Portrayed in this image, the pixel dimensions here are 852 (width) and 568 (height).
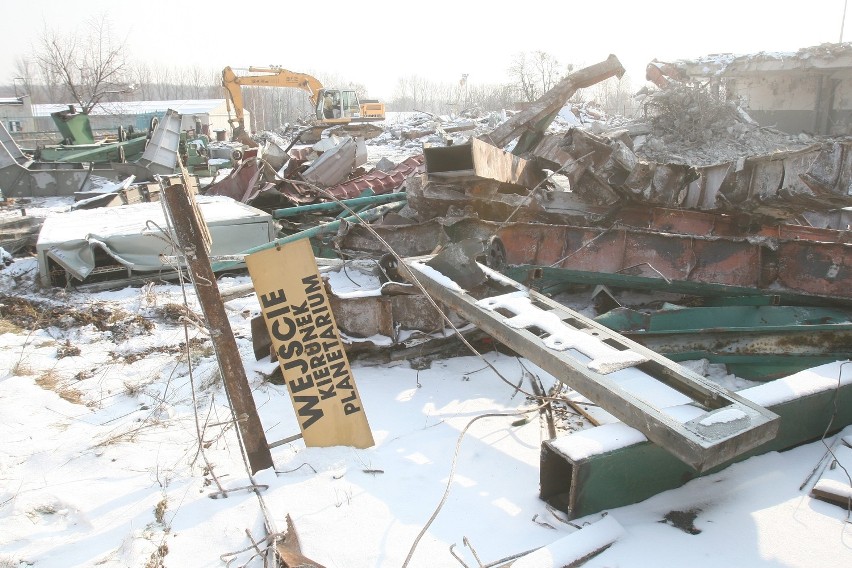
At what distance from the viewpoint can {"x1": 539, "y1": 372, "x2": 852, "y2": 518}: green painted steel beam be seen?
306 cm

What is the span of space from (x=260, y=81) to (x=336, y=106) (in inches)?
176

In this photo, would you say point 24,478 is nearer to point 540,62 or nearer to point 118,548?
point 118,548

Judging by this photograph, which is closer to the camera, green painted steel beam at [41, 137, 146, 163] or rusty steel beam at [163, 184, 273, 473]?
rusty steel beam at [163, 184, 273, 473]

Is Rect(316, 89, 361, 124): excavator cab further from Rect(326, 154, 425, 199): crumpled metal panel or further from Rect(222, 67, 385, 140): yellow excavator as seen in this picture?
Rect(326, 154, 425, 199): crumpled metal panel

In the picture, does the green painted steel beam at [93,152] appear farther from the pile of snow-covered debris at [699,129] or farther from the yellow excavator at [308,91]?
the pile of snow-covered debris at [699,129]

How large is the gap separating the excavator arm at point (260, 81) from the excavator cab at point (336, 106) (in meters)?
0.41

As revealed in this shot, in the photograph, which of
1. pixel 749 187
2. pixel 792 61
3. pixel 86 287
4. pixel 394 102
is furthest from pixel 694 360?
pixel 394 102

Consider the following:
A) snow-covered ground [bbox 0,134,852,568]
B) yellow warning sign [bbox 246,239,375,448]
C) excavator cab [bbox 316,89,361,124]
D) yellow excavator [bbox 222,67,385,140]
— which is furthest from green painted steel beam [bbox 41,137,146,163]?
yellow warning sign [bbox 246,239,375,448]

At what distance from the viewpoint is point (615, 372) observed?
347cm

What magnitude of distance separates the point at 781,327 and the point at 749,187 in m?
2.60

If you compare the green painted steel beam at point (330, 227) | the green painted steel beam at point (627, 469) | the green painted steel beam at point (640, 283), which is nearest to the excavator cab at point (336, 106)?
the green painted steel beam at point (330, 227)

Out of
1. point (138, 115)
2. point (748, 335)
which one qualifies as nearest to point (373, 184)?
point (748, 335)

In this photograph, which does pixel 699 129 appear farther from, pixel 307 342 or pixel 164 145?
pixel 307 342

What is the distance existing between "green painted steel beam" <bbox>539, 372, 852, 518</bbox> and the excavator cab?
90.1 feet
